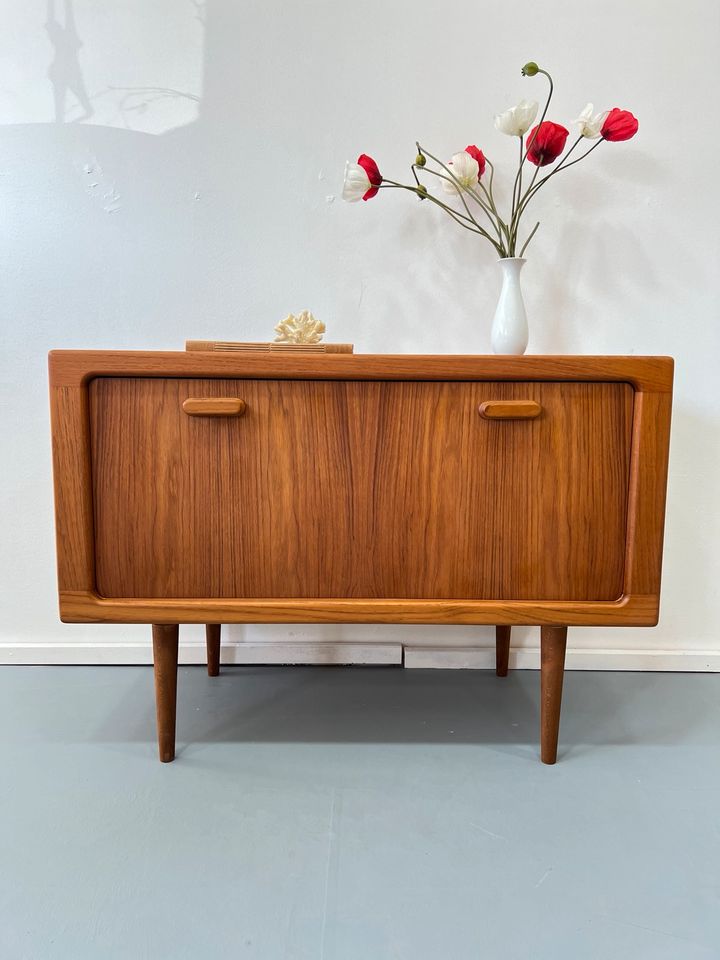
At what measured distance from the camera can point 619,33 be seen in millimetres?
1067

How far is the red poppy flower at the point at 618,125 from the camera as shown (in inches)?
36.1

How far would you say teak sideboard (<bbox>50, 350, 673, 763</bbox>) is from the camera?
74cm

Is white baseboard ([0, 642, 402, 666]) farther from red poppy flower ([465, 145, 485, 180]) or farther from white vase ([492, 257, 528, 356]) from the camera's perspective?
red poppy flower ([465, 145, 485, 180])

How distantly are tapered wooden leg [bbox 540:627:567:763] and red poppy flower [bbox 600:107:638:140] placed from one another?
81 centimetres

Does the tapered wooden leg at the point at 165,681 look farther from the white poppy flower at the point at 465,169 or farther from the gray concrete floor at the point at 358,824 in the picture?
the white poppy flower at the point at 465,169

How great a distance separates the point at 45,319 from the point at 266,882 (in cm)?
106

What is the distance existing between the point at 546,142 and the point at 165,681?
1061 mm

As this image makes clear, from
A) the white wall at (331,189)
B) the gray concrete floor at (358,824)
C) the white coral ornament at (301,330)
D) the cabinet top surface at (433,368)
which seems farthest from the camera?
the white wall at (331,189)

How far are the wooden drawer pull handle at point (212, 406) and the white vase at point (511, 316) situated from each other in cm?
47

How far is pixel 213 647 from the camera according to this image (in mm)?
1130

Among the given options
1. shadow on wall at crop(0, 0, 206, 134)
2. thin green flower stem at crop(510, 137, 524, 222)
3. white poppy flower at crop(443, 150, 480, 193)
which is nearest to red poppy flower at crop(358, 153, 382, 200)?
white poppy flower at crop(443, 150, 480, 193)

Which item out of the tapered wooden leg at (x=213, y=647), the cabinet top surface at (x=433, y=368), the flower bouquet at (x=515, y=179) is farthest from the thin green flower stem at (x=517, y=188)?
the tapered wooden leg at (x=213, y=647)

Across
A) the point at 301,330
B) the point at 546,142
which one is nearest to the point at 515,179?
the point at 546,142

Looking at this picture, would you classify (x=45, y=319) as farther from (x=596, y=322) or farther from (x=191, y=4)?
(x=596, y=322)
